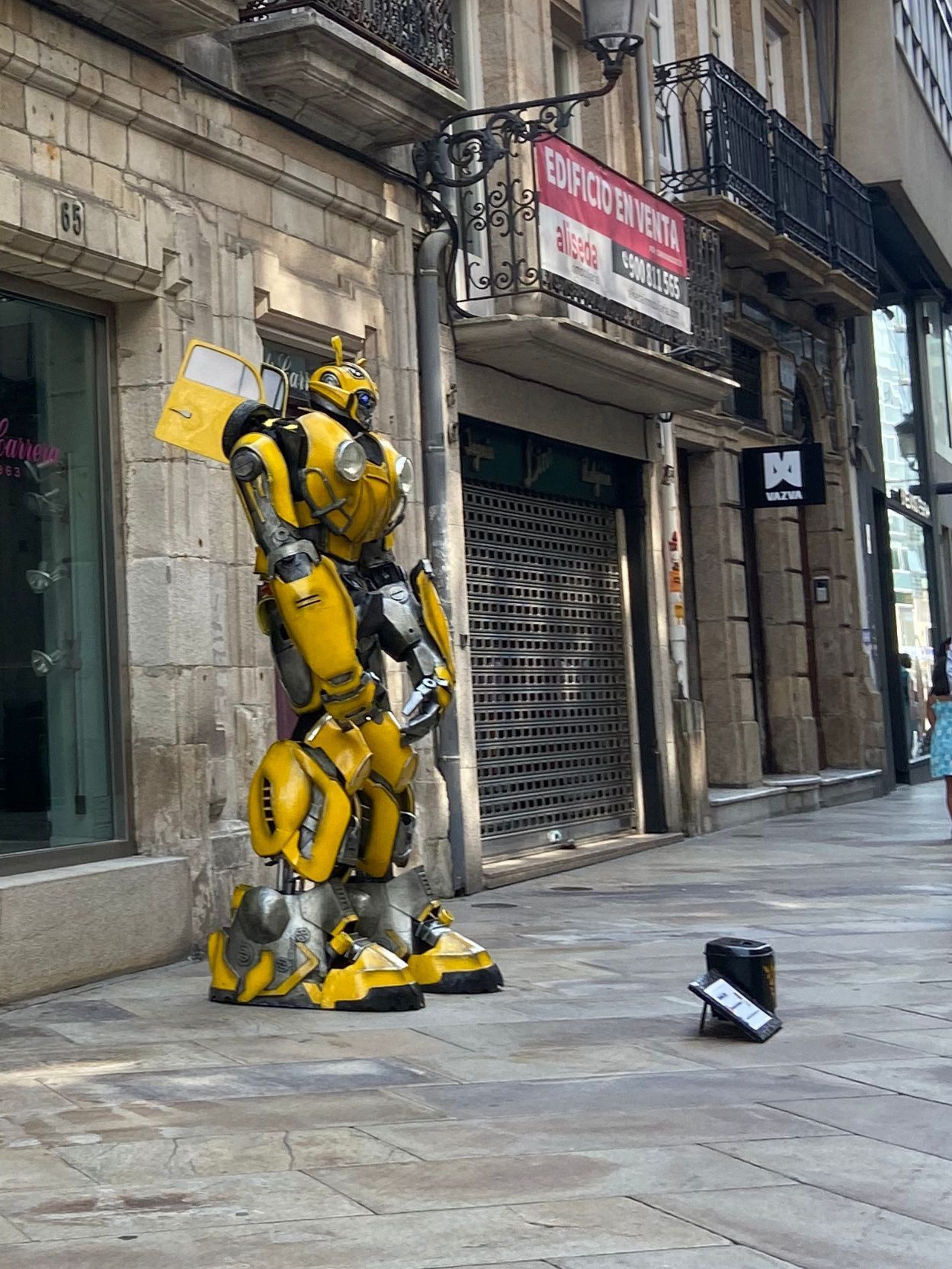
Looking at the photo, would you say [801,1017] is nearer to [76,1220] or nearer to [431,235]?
[76,1220]

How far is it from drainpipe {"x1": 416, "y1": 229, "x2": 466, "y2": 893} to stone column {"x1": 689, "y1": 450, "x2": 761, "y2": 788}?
19.3ft

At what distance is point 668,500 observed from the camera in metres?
15.0

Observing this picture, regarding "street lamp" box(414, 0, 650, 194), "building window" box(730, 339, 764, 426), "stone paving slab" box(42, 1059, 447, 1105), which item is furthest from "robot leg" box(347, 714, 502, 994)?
"building window" box(730, 339, 764, 426)

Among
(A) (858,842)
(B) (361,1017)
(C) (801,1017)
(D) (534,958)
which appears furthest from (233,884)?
(A) (858,842)

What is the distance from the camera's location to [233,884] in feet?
27.8

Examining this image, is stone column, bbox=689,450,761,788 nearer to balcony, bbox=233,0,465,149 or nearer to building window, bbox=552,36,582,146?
building window, bbox=552,36,582,146

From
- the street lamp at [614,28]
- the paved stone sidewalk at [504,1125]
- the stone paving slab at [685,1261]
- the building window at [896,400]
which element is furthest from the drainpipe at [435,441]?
the building window at [896,400]

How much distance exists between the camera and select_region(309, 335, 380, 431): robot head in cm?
671

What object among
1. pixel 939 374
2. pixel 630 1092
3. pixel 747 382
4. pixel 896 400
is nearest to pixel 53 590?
pixel 630 1092

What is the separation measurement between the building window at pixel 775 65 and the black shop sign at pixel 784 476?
14.6ft

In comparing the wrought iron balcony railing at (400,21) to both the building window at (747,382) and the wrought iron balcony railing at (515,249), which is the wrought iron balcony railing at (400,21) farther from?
the building window at (747,382)

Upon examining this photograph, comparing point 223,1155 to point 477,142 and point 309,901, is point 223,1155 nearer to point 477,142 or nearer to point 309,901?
point 309,901

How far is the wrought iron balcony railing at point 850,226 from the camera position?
61.6 feet

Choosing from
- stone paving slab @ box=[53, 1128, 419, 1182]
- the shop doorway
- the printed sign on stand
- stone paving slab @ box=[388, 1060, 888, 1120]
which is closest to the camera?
stone paving slab @ box=[53, 1128, 419, 1182]
